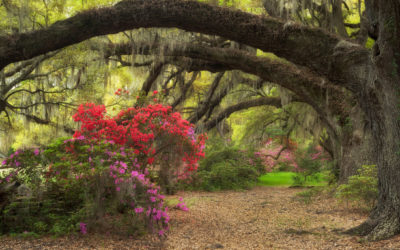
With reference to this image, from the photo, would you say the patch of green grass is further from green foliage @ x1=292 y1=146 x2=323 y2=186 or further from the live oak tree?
the live oak tree

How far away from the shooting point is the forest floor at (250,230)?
15.0 feet

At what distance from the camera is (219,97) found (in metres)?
11.8

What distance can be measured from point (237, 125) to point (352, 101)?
11.2 meters

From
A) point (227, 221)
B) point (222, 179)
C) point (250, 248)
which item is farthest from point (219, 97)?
point (250, 248)

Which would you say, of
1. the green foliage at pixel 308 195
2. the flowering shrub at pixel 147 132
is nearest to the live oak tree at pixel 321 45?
the flowering shrub at pixel 147 132

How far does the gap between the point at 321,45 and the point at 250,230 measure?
3333 mm

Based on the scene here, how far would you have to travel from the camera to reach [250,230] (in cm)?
598

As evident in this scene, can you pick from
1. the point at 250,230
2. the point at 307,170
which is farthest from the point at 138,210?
the point at 307,170

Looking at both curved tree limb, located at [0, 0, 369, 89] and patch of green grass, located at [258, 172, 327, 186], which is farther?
patch of green grass, located at [258, 172, 327, 186]

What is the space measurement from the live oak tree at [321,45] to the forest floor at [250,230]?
752 mm

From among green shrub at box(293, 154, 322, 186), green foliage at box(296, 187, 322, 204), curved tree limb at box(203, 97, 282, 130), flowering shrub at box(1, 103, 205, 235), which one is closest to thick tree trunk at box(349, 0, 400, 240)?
flowering shrub at box(1, 103, 205, 235)

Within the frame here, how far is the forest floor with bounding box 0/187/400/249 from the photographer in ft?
15.0

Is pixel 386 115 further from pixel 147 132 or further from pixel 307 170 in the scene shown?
pixel 307 170

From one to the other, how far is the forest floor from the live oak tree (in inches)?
29.6
